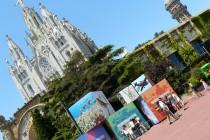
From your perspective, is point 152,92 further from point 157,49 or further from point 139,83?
point 157,49

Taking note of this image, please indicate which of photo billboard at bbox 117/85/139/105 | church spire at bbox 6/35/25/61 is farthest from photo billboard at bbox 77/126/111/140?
church spire at bbox 6/35/25/61

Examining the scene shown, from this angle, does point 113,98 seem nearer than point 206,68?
No

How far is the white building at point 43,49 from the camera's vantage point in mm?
80625

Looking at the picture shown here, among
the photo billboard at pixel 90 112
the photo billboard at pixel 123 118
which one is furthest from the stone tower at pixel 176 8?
the photo billboard at pixel 123 118

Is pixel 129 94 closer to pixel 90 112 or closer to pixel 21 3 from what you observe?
pixel 90 112

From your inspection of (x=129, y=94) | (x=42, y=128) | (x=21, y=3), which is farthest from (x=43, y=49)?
(x=129, y=94)

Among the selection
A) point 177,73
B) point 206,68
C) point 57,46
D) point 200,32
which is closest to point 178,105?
point 206,68

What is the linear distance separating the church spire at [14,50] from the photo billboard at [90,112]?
206 feet

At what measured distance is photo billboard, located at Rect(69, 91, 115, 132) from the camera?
87.8 feet

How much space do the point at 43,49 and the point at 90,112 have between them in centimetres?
5876

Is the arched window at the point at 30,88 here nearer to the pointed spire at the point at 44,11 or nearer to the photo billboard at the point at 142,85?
the pointed spire at the point at 44,11

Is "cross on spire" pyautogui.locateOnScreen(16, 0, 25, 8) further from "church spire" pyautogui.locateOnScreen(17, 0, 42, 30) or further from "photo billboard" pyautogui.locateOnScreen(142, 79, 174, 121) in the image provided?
"photo billboard" pyautogui.locateOnScreen(142, 79, 174, 121)

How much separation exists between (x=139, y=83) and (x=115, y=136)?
4.71m

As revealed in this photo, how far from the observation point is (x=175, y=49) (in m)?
43.1
